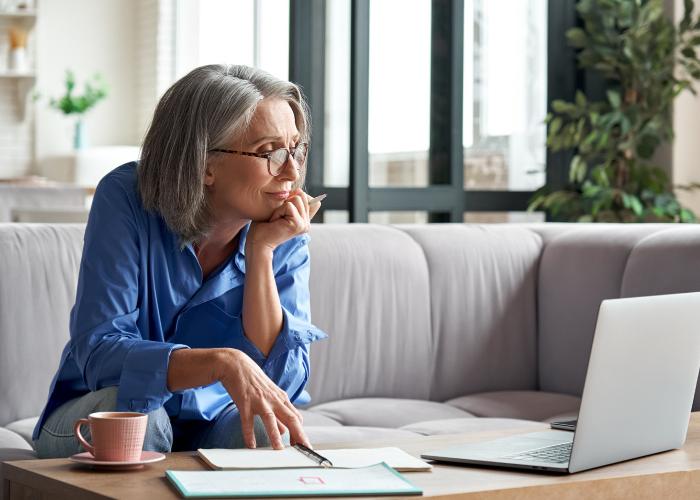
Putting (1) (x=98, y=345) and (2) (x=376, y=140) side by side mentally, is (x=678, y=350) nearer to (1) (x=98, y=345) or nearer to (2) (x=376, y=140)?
(1) (x=98, y=345)

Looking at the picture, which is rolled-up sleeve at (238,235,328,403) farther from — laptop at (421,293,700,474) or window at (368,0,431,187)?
window at (368,0,431,187)

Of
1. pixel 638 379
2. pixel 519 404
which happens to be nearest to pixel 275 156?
pixel 638 379

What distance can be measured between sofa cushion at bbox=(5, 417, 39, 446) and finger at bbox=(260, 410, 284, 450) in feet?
3.19

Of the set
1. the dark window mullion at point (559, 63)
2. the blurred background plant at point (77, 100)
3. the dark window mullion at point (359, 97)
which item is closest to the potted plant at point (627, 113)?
the dark window mullion at point (559, 63)

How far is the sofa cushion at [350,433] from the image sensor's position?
2420mm

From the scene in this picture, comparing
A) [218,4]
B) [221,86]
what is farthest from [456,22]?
[218,4]

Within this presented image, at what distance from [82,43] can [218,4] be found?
1361 millimetres

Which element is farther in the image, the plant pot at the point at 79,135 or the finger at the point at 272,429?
the plant pot at the point at 79,135

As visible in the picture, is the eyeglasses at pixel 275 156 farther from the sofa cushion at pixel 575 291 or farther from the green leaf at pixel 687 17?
the green leaf at pixel 687 17

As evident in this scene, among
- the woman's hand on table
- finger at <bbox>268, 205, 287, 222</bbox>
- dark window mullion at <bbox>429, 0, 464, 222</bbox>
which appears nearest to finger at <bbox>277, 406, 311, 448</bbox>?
the woman's hand on table

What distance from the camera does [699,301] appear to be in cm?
158

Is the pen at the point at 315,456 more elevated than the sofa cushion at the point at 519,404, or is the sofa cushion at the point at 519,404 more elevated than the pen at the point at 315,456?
the pen at the point at 315,456

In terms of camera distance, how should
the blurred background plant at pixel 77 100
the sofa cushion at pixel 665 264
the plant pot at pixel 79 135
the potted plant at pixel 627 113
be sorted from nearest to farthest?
the sofa cushion at pixel 665 264, the potted plant at pixel 627 113, the blurred background plant at pixel 77 100, the plant pot at pixel 79 135

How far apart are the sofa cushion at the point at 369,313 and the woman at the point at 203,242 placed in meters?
1.02
